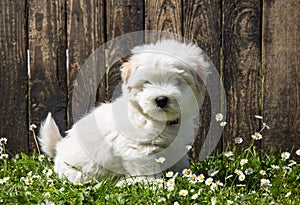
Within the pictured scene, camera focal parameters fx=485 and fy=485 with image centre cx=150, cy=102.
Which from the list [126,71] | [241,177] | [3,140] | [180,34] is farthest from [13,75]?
[241,177]

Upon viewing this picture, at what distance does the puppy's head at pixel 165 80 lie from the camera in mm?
3523

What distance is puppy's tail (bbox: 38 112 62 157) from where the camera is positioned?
4.23 m

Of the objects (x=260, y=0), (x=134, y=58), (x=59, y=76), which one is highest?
(x=260, y=0)

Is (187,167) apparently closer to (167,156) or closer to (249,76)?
(167,156)

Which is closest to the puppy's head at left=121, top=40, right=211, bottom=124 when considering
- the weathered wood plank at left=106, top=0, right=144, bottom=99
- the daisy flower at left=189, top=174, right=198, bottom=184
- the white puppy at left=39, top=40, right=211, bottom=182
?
the white puppy at left=39, top=40, right=211, bottom=182

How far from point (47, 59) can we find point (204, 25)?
1.53 meters

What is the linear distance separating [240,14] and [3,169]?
2.60m

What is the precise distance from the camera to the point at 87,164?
3.91m

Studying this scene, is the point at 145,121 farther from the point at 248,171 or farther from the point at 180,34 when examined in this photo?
the point at 180,34

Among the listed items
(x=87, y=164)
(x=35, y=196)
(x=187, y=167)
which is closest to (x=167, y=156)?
(x=187, y=167)

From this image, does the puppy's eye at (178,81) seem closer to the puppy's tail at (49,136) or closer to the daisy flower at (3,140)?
the puppy's tail at (49,136)

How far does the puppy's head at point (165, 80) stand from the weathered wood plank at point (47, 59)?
1132mm

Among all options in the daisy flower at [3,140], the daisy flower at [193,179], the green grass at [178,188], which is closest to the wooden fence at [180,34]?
the daisy flower at [3,140]

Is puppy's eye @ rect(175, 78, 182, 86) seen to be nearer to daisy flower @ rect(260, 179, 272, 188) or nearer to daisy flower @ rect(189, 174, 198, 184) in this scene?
daisy flower @ rect(189, 174, 198, 184)
